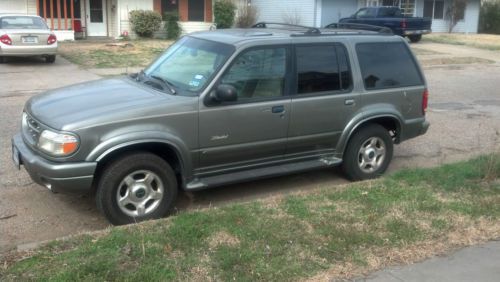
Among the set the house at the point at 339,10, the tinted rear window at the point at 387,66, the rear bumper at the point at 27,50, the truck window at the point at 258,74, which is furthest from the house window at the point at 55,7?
the truck window at the point at 258,74

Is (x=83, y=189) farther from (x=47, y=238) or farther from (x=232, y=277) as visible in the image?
(x=232, y=277)

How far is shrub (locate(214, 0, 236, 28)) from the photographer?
28828 mm

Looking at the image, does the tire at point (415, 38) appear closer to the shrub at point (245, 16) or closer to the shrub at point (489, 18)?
the shrub at point (245, 16)

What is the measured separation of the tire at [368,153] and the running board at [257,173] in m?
0.19

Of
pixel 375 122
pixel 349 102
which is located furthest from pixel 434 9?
pixel 349 102

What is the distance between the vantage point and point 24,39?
16.8 m

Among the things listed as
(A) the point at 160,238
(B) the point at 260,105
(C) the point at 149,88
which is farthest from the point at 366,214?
(C) the point at 149,88

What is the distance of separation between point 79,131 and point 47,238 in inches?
38.0

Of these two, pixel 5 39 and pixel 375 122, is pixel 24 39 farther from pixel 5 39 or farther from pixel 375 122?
pixel 375 122

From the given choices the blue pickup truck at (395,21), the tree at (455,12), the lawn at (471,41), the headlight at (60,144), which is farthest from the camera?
the tree at (455,12)

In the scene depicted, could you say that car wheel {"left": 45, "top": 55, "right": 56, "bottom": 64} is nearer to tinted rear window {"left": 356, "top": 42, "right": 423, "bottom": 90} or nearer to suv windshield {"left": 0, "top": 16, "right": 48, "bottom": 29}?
suv windshield {"left": 0, "top": 16, "right": 48, "bottom": 29}

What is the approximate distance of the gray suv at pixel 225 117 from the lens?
4785mm

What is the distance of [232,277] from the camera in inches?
148

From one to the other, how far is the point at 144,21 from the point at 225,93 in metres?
22.5
